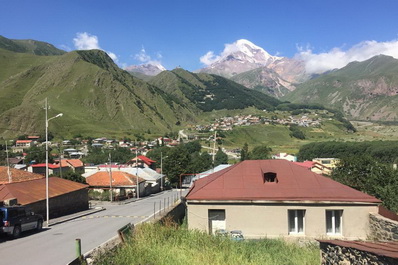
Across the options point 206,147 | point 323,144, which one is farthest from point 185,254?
point 206,147

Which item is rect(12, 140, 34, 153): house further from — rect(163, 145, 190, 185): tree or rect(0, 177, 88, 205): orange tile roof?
rect(0, 177, 88, 205): orange tile roof

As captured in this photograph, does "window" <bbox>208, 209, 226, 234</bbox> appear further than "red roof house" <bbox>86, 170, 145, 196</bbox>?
No

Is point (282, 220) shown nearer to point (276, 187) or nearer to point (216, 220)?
point (276, 187)

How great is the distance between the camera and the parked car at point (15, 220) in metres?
17.9

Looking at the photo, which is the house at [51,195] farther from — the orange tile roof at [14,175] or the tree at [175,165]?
the tree at [175,165]

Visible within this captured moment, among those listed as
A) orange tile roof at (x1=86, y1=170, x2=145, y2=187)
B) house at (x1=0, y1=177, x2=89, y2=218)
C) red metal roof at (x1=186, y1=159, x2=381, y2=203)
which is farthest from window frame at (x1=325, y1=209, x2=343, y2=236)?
orange tile roof at (x1=86, y1=170, x2=145, y2=187)

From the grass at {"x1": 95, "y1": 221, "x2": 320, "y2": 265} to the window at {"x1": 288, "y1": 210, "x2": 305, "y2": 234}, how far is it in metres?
3.50

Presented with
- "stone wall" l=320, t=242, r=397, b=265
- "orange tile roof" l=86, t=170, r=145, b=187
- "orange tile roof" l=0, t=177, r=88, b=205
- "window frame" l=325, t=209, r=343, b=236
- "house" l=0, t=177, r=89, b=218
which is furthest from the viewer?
"orange tile roof" l=86, t=170, r=145, b=187

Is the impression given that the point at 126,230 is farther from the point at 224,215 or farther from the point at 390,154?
the point at 390,154

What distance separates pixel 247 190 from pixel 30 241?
35.5ft

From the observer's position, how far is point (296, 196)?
1580cm

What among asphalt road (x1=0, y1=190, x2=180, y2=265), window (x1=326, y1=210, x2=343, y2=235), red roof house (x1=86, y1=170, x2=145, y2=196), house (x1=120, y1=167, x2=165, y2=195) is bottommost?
house (x1=120, y1=167, x2=165, y2=195)

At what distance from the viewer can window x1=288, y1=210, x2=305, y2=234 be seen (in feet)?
52.0

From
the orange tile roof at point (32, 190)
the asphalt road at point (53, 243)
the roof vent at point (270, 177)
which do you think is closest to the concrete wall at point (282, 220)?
the roof vent at point (270, 177)
